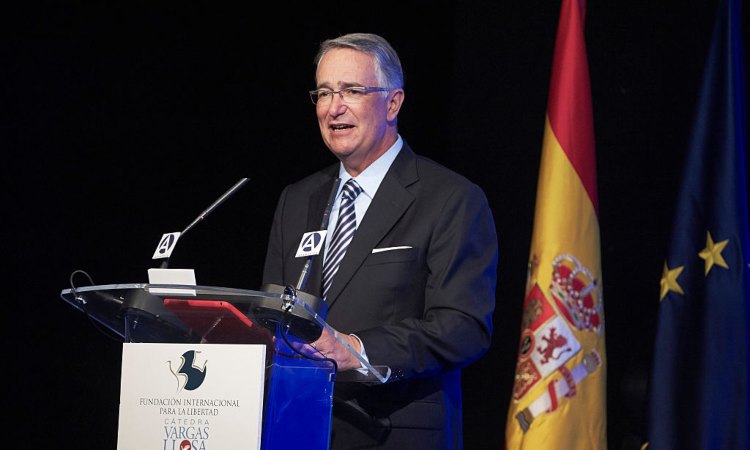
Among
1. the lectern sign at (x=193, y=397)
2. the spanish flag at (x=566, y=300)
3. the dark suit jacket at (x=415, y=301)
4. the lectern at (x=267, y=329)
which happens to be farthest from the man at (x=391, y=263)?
the spanish flag at (x=566, y=300)

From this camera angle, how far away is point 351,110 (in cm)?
271

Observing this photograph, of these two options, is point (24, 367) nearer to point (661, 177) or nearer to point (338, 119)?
point (338, 119)

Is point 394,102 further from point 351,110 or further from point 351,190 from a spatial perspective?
point 351,190

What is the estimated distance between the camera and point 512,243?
3820 mm

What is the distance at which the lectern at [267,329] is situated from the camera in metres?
1.75

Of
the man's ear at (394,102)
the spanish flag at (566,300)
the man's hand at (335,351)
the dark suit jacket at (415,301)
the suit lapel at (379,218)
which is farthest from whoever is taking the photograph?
the spanish flag at (566,300)

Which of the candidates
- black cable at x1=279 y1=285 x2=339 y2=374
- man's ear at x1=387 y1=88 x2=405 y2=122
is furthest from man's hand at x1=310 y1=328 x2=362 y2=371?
man's ear at x1=387 y1=88 x2=405 y2=122

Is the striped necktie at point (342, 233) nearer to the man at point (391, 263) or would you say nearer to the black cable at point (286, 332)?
the man at point (391, 263)

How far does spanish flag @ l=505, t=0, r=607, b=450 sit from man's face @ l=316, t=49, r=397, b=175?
38.2 inches

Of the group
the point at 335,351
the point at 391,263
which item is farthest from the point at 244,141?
the point at 335,351

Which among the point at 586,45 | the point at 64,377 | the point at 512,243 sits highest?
the point at 586,45

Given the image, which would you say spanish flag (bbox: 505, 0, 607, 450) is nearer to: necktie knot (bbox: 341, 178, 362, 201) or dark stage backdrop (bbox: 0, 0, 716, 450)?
dark stage backdrop (bbox: 0, 0, 716, 450)

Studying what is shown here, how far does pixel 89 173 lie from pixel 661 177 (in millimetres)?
2423

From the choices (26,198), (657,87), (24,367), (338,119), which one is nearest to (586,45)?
(657,87)
